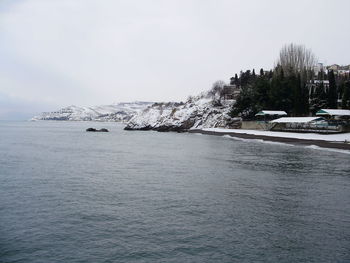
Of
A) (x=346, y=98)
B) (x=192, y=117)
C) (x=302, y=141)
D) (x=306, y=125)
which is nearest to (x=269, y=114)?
(x=306, y=125)

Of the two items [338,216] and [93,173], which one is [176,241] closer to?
[338,216]

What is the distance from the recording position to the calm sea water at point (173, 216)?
383 inches

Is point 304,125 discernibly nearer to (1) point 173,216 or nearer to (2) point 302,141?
(2) point 302,141

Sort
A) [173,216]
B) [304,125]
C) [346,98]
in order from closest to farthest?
[173,216] < [304,125] < [346,98]

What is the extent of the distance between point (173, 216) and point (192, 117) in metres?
94.1

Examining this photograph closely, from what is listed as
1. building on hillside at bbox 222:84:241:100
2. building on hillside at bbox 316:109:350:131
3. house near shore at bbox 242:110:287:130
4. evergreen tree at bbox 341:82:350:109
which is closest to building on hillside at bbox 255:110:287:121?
house near shore at bbox 242:110:287:130

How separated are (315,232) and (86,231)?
24.9 ft

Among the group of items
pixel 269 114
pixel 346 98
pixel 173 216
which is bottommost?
pixel 173 216

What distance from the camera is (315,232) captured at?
37.3 feet

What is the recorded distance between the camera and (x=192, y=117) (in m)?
107

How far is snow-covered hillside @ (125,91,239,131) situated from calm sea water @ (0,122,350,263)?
Result: 66.9m

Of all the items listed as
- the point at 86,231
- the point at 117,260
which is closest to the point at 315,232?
the point at 117,260

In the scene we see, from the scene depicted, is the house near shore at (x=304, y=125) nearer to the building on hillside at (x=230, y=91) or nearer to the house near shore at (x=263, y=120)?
the house near shore at (x=263, y=120)

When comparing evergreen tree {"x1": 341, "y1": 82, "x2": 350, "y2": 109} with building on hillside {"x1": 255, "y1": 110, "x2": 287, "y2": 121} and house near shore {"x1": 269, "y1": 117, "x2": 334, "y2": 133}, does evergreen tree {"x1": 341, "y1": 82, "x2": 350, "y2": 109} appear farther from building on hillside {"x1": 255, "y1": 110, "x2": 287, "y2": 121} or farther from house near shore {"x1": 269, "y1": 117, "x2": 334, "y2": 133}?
building on hillside {"x1": 255, "y1": 110, "x2": 287, "y2": 121}
